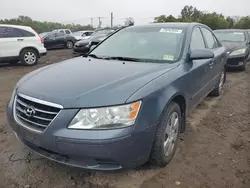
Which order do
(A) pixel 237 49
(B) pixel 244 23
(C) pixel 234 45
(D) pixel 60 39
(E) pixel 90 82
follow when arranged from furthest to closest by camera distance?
(B) pixel 244 23 < (D) pixel 60 39 < (C) pixel 234 45 < (A) pixel 237 49 < (E) pixel 90 82

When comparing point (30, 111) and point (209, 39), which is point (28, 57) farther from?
point (30, 111)

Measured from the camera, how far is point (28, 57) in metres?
9.63

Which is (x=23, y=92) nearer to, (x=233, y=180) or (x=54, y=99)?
(x=54, y=99)

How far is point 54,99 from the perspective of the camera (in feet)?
7.07

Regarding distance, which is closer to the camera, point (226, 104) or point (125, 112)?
point (125, 112)

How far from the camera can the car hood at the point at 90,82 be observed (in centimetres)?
212

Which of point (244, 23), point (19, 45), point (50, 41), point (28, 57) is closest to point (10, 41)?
point (19, 45)

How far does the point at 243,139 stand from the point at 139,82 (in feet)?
6.29

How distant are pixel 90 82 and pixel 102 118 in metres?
0.47

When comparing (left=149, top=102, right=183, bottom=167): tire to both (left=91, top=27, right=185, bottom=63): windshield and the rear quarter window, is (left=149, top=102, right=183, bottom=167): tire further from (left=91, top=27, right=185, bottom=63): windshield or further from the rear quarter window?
the rear quarter window

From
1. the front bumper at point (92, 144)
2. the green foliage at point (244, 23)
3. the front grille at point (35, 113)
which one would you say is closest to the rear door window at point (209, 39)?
the front bumper at point (92, 144)

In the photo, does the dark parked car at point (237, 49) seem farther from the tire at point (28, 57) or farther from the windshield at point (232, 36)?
the tire at point (28, 57)

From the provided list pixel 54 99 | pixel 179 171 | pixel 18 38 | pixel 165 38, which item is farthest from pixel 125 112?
pixel 18 38

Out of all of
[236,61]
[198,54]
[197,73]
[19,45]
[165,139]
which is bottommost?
[236,61]
